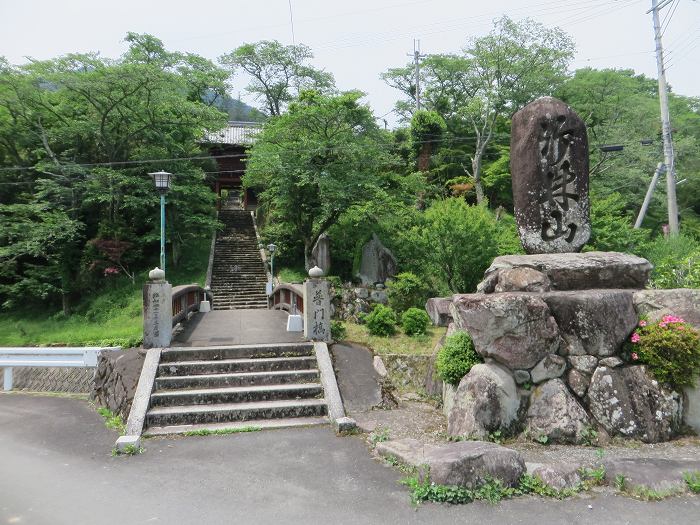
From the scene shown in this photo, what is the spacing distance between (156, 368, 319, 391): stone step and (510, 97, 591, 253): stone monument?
15.9ft

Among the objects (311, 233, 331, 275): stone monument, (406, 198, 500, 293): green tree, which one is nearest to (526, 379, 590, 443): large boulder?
(406, 198, 500, 293): green tree

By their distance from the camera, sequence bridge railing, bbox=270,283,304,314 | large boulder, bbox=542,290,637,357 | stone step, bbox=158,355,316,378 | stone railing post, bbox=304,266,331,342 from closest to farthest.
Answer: large boulder, bbox=542,290,637,357 < stone step, bbox=158,355,316,378 < stone railing post, bbox=304,266,331,342 < bridge railing, bbox=270,283,304,314

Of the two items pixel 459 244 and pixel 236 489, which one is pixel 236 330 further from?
pixel 459 244

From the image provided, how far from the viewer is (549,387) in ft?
20.7

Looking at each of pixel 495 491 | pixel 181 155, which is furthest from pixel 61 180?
pixel 495 491

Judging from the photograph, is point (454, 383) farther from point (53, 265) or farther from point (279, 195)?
point (53, 265)

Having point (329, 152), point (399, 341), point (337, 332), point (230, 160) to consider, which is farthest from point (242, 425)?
point (230, 160)

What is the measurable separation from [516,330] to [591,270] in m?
2.07

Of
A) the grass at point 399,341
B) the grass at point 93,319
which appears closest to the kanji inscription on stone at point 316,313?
the grass at point 399,341

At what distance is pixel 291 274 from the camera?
78.9 ft

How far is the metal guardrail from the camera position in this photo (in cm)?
958

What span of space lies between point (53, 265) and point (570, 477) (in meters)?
23.8

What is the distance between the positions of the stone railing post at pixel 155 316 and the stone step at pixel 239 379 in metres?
1.29

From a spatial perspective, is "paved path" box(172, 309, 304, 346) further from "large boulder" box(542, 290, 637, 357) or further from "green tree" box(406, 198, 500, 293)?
"green tree" box(406, 198, 500, 293)
